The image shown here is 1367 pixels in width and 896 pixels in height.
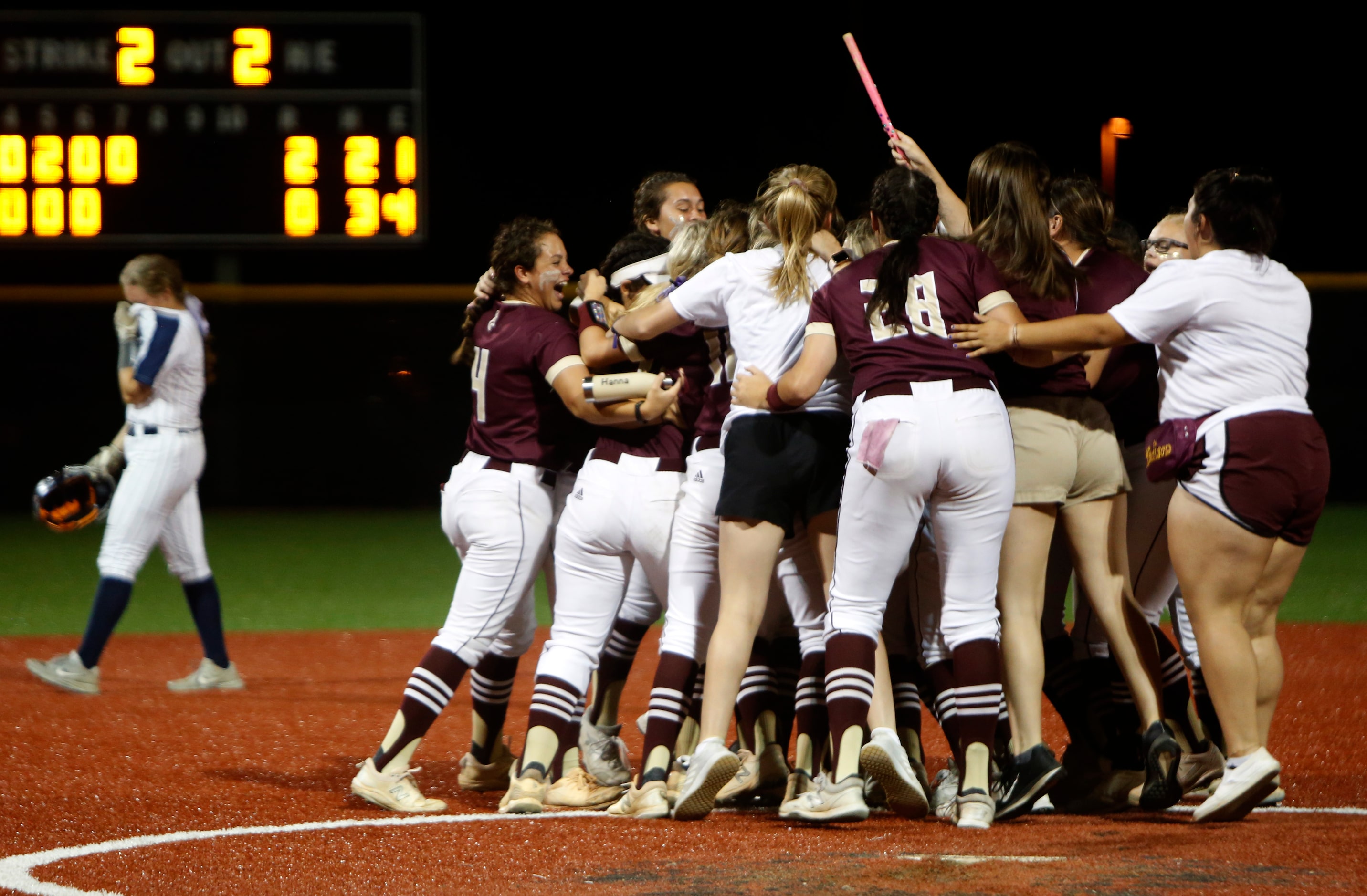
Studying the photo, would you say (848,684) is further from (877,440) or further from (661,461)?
(661,461)

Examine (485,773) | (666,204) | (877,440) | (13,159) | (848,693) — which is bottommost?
(485,773)

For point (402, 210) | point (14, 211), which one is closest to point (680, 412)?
point (402, 210)

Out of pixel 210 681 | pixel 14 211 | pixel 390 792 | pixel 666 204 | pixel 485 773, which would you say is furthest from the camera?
pixel 14 211

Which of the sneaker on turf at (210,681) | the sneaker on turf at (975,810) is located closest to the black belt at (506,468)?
the sneaker on turf at (975,810)

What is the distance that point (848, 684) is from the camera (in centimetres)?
379

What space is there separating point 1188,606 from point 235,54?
35.1ft

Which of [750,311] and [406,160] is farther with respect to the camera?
[406,160]

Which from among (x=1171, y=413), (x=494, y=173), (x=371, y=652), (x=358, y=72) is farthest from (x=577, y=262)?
(x=1171, y=413)

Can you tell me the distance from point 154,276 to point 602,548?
3.08m

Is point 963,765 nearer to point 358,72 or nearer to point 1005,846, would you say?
point 1005,846

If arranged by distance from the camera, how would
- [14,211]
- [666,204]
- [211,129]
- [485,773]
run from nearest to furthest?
[485,773] < [666,204] < [14,211] < [211,129]

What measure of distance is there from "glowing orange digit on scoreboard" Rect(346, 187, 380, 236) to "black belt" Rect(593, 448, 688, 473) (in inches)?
355

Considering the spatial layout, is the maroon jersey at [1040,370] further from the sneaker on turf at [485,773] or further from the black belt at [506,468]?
the sneaker on turf at [485,773]

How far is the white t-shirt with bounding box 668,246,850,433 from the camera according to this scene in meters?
3.98
